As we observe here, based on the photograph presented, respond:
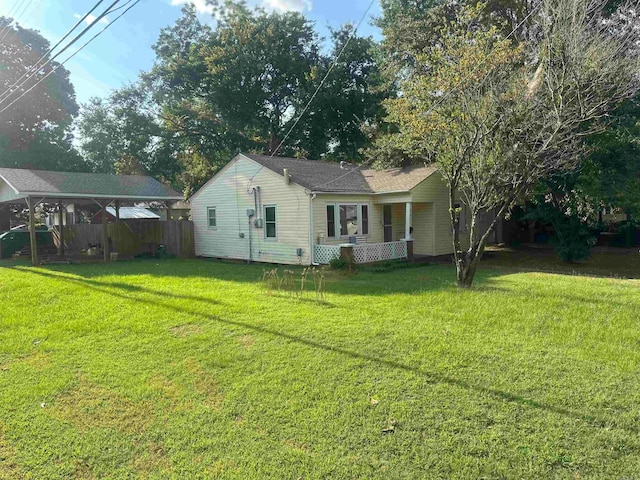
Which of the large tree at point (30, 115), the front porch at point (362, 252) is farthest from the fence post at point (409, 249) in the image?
the large tree at point (30, 115)

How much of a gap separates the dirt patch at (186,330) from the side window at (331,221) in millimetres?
9334

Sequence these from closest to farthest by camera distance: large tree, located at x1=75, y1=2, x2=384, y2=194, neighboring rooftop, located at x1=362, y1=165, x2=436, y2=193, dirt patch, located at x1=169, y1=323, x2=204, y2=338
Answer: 1. dirt patch, located at x1=169, y1=323, x2=204, y2=338
2. neighboring rooftop, located at x1=362, y1=165, x2=436, y2=193
3. large tree, located at x1=75, y1=2, x2=384, y2=194

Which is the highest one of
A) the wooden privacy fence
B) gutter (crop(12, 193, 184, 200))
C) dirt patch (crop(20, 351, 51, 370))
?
gutter (crop(12, 193, 184, 200))

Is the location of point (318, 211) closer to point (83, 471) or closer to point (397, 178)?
point (397, 178)

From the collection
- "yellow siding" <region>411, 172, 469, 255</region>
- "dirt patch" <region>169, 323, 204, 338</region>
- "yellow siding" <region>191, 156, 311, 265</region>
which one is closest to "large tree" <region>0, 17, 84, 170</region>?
"yellow siding" <region>191, 156, 311, 265</region>

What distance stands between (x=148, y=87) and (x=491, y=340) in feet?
121

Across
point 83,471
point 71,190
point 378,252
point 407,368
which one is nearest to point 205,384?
point 83,471

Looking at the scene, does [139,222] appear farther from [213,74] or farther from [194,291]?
[213,74]

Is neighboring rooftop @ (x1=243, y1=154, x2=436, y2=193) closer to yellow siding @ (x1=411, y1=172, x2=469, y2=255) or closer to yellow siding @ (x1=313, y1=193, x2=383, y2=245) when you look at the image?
yellow siding @ (x1=313, y1=193, x2=383, y2=245)

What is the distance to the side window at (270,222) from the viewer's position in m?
16.7

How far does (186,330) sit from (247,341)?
1254 mm

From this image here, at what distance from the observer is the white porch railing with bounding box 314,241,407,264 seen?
1489cm

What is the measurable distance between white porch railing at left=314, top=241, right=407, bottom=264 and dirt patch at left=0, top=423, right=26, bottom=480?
37.2 ft

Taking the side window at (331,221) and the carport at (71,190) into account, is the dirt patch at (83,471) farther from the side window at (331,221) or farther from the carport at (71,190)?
the carport at (71,190)
